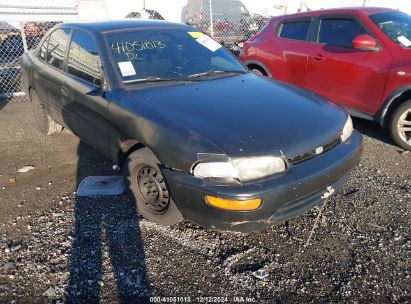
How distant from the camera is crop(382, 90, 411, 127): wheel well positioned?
4.32 meters

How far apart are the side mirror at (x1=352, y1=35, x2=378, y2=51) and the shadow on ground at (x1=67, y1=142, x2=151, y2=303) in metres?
3.39

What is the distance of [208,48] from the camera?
3891 mm

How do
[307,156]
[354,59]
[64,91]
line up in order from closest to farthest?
[307,156]
[64,91]
[354,59]

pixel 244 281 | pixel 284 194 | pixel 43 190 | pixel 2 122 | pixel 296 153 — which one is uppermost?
pixel 296 153

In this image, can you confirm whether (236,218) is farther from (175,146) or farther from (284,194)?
(175,146)

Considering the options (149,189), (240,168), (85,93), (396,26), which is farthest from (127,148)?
(396,26)

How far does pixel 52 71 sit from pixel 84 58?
2.48 ft

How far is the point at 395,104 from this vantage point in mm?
4434

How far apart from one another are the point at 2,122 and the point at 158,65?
153 inches

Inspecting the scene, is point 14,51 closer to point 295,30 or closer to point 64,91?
point 64,91

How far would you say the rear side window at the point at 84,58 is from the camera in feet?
11.1

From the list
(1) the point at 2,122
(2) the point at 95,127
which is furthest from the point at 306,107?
(1) the point at 2,122

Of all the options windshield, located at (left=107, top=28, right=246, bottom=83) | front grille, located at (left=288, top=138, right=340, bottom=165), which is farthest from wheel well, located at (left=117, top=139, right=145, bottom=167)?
front grille, located at (left=288, top=138, right=340, bottom=165)

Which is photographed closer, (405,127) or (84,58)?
(84,58)
